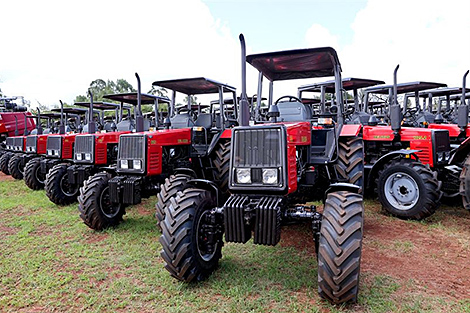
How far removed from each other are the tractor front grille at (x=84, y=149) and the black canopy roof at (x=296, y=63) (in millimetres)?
4162

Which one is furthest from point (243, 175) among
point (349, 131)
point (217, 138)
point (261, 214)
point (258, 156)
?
point (217, 138)

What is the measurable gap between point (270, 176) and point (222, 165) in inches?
121

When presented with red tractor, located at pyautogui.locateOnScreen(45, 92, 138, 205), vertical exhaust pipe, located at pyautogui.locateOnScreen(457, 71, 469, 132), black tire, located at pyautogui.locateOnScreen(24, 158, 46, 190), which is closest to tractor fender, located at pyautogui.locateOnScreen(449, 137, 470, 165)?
vertical exhaust pipe, located at pyautogui.locateOnScreen(457, 71, 469, 132)

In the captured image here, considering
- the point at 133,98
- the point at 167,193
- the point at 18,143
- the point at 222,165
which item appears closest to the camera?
the point at 167,193

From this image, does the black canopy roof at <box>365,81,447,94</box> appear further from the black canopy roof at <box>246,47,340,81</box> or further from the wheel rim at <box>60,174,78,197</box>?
the wheel rim at <box>60,174,78,197</box>

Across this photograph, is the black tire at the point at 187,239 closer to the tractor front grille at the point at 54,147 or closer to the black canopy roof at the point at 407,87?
the tractor front grille at the point at 54,147

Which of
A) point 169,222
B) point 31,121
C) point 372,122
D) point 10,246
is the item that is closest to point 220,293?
point 169,222

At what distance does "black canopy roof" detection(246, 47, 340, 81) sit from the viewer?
4.57 metres

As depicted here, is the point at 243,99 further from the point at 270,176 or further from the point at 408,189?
the point at 408,189

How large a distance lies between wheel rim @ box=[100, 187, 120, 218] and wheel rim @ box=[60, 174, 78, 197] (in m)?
2.17

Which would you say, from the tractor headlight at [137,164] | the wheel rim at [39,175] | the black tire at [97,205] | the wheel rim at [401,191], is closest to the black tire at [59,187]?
the black tire at [97,205]

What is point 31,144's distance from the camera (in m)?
10.6

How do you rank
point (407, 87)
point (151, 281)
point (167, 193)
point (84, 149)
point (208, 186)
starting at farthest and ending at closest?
point (407, 87) < point (84, 149) < point (167, 193) < point (208, 186) < point (151, 281)

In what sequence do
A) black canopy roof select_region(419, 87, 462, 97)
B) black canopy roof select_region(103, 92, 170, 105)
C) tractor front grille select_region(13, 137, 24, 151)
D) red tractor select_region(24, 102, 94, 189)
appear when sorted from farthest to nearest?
tractor front grille select_region(13, 137, 24, 151), black canopy roof select_region(419, 87, 462, 97), red tractor select_region(24, 102, 94, 189), black canopy roof select_region(103, 92, 170, 105)
